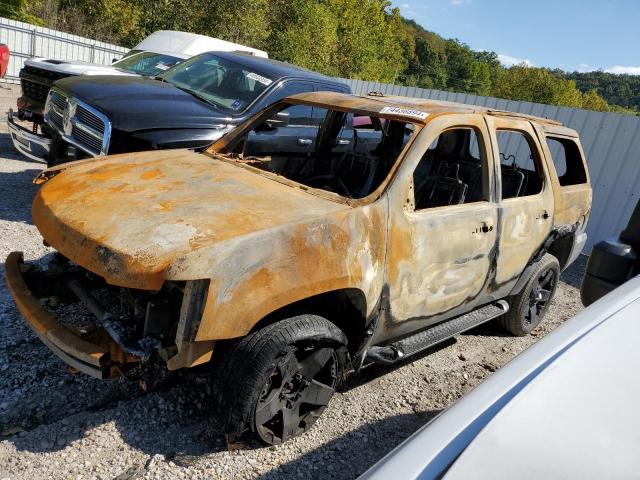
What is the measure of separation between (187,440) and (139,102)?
360 centimetres

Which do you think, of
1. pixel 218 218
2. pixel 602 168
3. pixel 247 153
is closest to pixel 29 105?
pixel 247 153

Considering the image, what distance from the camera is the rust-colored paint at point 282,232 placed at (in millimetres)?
2252

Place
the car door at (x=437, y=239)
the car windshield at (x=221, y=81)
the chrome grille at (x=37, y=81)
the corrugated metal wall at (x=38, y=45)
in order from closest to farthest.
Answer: the car door at (x=437, y=239) → the car windshield at (x=221, y=81) → the chrome grille at (x=37, y=81) → the corrugated metal wall at (x=38, y=45)

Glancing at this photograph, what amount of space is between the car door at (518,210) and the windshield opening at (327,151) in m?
0.81

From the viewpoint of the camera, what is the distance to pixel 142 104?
16.7ft

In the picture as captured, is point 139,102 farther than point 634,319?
Yes

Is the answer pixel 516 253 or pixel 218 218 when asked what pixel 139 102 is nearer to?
pixel 218 218

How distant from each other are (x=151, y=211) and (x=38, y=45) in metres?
18.9

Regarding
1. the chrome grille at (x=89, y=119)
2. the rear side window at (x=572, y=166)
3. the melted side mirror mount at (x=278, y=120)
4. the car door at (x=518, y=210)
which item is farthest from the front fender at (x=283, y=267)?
the chrome grille at (x=89, y=119)

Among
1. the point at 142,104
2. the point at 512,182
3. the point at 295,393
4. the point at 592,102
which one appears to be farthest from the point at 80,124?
the point at 592,102

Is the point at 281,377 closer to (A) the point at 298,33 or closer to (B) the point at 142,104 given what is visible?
(B) the point at 142,104

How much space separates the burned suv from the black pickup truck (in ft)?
3.96

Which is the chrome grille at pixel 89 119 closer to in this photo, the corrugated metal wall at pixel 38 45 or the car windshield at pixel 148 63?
the car windshield at pixel 148 63

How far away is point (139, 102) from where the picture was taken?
511 centimetres
